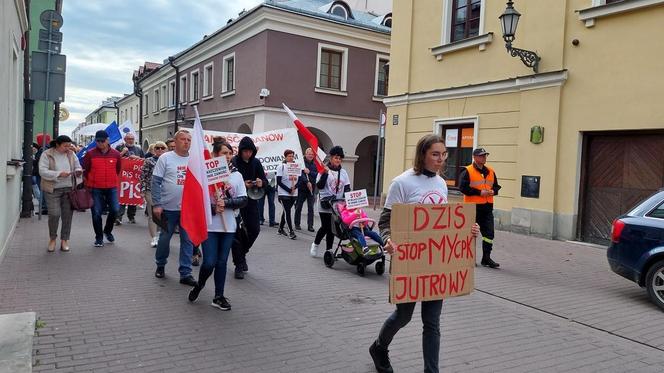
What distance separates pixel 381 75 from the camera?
24016 mm

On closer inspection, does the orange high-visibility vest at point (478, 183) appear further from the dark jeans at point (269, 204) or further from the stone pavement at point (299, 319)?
the dark jeans at point (269, 204)

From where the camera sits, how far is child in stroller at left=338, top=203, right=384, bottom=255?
755 centimetres

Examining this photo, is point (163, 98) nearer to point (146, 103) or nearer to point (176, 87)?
point (176, 87)

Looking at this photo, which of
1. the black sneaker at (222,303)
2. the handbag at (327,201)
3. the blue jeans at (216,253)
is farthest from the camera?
the handbag at (327,201)

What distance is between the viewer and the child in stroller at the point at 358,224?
755 centimetres

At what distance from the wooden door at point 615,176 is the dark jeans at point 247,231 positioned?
745cm

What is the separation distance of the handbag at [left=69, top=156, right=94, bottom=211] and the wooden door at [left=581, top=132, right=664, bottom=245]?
9531mm

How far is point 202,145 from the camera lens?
17.7 ft

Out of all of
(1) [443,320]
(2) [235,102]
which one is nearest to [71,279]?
(1) [443,320]

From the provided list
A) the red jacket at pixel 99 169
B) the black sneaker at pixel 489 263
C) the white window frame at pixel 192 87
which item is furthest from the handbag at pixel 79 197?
the white window frame at pixel 192 87

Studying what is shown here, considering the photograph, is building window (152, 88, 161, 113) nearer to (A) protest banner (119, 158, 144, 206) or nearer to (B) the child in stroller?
(A) protest banner (119, 158, 144, 206)

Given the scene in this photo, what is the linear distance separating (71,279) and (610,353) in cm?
608

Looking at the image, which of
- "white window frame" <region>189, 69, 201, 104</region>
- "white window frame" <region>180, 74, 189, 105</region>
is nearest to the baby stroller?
"white window frame" <region>189, 69, 201, 104</region>

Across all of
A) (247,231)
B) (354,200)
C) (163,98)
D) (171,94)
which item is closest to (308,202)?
(354,200)
